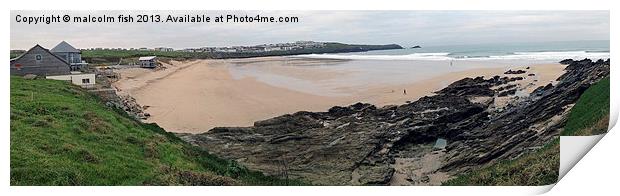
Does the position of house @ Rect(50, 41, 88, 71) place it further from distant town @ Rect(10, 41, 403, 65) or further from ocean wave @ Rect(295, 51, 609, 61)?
ocean wave @ Rect(295, 51, 609, 61)

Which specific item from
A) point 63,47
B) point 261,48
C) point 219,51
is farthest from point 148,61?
point 261,48

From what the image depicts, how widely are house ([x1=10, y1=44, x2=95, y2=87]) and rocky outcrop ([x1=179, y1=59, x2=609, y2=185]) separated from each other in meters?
1.40

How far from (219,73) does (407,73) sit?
2397mm

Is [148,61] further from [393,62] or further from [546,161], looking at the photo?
[546,161]

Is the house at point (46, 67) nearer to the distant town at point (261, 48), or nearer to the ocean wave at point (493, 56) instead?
the distant town at point (261, 48)

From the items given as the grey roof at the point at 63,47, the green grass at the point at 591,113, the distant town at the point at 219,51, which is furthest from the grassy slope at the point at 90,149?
the green grass at the point at 591,113

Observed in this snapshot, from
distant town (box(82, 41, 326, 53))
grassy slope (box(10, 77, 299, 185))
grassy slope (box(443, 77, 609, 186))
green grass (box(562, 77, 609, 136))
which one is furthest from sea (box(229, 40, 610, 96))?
grassy slope (box(10, 77, 299, 185))

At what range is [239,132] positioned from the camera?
780cm

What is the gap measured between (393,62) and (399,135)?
37.4 inches

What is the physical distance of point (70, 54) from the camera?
292 inches

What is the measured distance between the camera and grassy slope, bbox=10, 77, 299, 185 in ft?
21.7

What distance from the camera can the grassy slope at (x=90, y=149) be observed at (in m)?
6.60

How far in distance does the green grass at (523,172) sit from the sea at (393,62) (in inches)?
51.6
